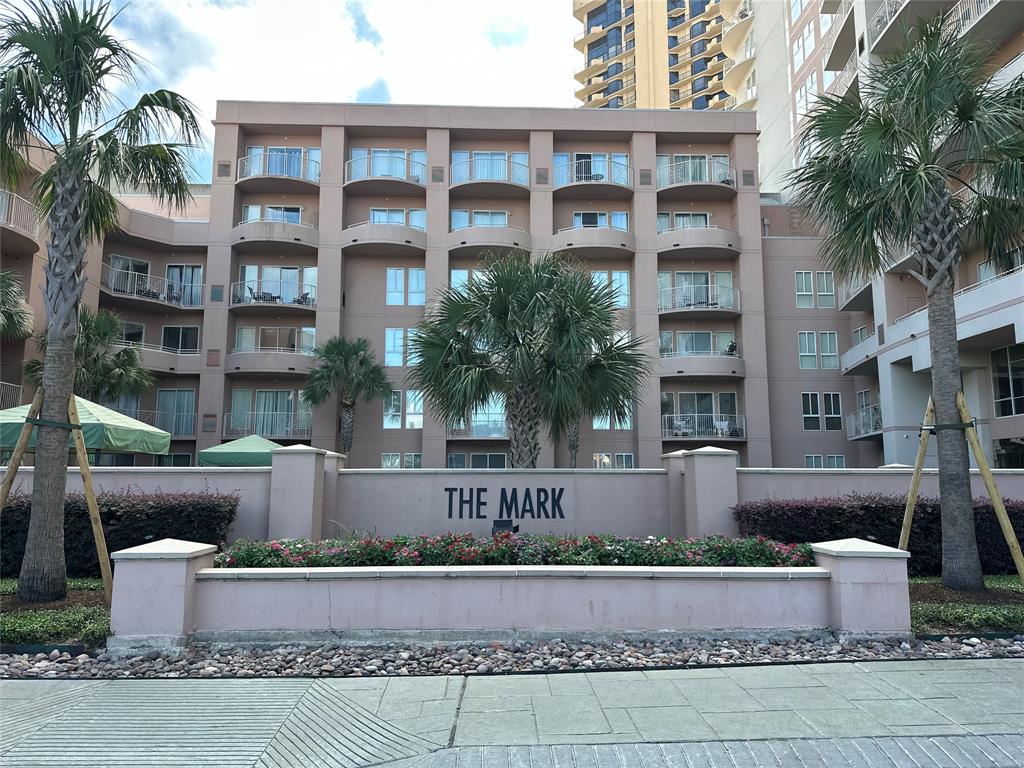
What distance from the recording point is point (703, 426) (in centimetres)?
3297

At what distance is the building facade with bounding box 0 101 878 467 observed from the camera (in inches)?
1268


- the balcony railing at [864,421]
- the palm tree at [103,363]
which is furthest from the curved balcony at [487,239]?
the balcony railing at [864,421]

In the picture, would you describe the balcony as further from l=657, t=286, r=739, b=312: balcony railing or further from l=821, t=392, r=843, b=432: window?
l=821, t=392, r=843, b=432: window

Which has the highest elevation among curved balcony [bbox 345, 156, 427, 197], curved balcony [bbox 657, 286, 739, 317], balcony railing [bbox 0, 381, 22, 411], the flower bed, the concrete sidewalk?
curved balcony [bbox 345, 156, 427, 197]

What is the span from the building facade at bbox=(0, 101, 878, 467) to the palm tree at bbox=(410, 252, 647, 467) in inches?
660

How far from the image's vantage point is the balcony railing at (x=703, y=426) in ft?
107

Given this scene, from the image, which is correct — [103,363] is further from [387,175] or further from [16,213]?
[387,175]

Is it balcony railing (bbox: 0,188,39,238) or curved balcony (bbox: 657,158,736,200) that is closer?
balcony railing (bbox: 0,188,39,238)

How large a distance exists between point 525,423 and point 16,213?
2048 cm

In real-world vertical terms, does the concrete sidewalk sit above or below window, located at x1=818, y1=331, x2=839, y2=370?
below

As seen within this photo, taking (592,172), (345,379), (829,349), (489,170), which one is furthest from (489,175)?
(829,349)

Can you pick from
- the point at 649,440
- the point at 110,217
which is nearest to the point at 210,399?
the point at 649,440

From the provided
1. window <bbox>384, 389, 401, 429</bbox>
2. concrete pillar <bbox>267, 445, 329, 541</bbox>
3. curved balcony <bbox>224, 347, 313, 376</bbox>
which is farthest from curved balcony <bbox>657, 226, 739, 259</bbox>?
concrete pillar <bbox>267, 445, 329, 541</bbox>

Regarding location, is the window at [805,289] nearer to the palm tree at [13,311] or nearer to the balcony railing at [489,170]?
the balcony railing at [489,170]
